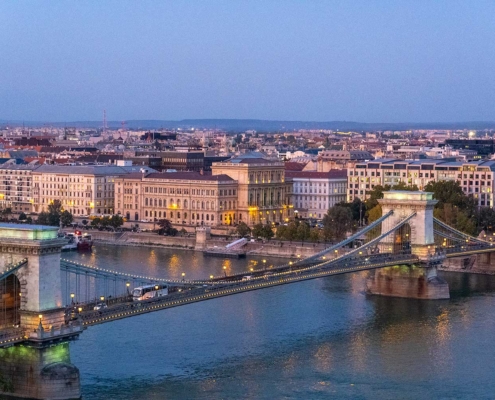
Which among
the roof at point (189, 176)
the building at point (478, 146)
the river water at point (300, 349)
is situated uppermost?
the building at point (478, 146)

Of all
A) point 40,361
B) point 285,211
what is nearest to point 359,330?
point 40,361

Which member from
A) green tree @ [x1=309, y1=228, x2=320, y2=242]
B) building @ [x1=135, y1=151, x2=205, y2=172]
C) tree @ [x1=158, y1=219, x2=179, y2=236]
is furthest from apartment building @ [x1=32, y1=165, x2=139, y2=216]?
green tree @ [x1=309, y1=228, x2=320, y2=242]

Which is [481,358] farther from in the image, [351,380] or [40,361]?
[40,361]

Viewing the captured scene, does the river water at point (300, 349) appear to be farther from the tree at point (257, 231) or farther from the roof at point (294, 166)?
the roof at point (294, 166)

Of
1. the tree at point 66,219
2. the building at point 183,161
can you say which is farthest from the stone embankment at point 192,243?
the building at point 183,161

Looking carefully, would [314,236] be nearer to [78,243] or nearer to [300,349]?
[78,243]

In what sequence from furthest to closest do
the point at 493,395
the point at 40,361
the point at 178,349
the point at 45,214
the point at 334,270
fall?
the point at 45,214, the point at 334,270, the point at 178,349, the point at 493,395, the point at 40,361

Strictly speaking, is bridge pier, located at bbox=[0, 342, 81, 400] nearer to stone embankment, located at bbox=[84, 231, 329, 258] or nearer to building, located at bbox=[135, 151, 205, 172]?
stone embankment, located at bbox=[84, 231, 329, 258]
